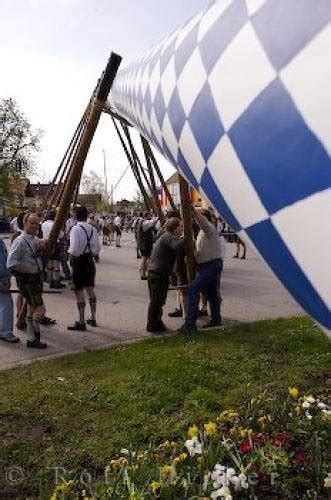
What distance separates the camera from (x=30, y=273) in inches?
227

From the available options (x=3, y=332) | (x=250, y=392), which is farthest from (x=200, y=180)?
(x=3, y=332)

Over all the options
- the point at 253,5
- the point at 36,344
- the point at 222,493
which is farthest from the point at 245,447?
the point at 36,344

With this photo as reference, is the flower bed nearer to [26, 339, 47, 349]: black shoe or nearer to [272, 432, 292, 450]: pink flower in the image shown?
[272, 432, 292, 450]: pink flower

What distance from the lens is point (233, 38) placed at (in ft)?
3.45

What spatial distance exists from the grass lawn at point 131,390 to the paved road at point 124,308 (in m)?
0.54

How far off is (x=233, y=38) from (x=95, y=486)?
243 cm

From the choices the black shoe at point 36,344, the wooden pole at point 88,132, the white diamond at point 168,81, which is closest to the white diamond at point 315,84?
the white diamond at point 168,81

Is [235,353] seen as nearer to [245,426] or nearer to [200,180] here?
[245,426]

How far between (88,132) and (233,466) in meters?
4.49

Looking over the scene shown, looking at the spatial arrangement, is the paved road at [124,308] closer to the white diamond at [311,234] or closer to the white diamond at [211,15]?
the white diamond at [211,15]

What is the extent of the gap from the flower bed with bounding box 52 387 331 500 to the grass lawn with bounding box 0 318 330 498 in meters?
0.41

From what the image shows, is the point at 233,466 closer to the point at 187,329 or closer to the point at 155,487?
the point at 155,487

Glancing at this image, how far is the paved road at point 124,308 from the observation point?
5879 mm

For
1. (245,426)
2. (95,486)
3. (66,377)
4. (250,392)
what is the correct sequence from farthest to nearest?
(66,377)
(250,392)
(245,426)
(95,486)
